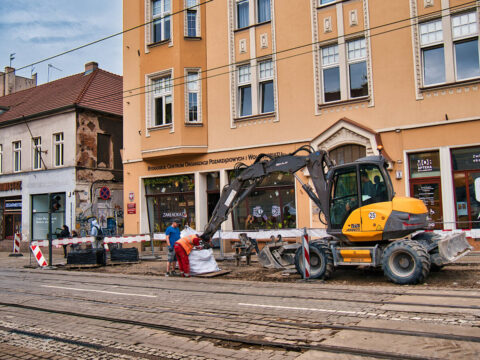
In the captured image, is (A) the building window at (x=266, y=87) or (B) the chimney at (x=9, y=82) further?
(B) the chimney at (x=9, y=82)

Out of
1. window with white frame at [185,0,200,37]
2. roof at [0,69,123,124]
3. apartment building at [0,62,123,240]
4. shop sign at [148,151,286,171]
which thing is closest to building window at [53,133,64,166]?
apartment building at [0,62,123,240]

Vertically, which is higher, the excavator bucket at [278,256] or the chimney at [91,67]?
the chimney at [91,67]

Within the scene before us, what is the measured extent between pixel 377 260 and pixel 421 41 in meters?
9.25

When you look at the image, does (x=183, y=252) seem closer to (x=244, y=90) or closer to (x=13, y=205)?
(x=244, y=90)

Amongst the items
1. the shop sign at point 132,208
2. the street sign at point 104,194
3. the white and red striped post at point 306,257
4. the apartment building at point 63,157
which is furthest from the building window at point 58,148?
the white and red striped post at point 306,257

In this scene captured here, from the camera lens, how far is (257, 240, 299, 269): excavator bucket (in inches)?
506

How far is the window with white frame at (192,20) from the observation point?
2134cm

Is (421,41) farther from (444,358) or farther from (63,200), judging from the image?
(63,200)

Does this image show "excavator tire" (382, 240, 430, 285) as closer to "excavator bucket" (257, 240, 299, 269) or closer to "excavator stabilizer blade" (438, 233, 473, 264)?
"excavator stabilizer blade" (438, 233, 473, 264)

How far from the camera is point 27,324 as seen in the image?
7562mm

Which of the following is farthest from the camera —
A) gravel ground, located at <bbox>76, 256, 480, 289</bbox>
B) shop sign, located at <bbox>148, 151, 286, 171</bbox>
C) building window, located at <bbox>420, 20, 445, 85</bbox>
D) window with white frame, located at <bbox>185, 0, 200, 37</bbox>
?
window with white frame, located at <bbox>185, 0, 200, 37</bbox>

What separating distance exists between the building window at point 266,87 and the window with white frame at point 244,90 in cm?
56

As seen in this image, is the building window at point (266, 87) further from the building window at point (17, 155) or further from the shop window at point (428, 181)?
the building window at point (17, 155)

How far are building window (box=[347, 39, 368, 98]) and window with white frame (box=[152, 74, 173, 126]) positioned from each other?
8.19 metres
